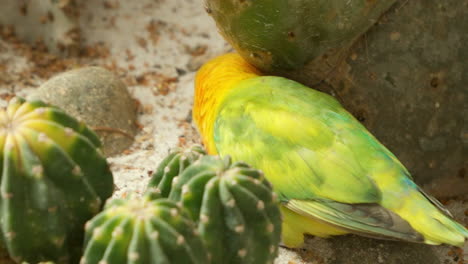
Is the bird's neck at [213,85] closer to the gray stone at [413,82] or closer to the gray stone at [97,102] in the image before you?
the gray stone at [413,82]

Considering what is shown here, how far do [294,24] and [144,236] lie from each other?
1.54 m

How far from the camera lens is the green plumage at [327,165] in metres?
2.27

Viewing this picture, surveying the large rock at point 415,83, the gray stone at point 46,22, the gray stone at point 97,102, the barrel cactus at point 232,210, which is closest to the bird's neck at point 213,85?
the large rock at point 415,83

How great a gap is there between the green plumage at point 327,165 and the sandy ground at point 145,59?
83 cm

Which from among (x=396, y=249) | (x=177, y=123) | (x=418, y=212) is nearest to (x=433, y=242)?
(x=418, y=212)

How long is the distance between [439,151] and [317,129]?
79 cm

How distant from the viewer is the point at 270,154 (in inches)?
95.5

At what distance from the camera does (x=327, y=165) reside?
237 centimetres

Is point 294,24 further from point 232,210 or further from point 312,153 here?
point 232,210

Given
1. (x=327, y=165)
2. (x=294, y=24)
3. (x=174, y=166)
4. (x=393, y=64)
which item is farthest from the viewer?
(x=393, y=64)

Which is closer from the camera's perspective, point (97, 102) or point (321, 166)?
point (321, 166)

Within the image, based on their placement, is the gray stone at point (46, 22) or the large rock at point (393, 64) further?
the gray stone at point (46, 22)

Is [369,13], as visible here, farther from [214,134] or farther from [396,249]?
[396,249]

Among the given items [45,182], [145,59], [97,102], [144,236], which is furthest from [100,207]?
[145,59]
